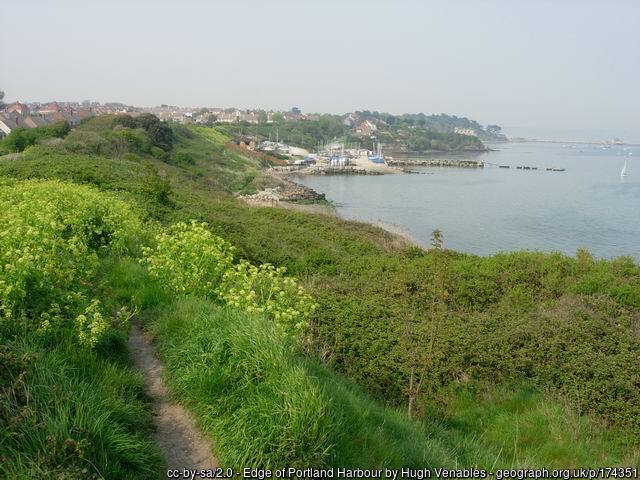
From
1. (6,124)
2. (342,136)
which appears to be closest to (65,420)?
(6,124)

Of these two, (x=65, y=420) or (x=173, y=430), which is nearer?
→ (x=65, y=420)

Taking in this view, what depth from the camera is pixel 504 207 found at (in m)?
53.4

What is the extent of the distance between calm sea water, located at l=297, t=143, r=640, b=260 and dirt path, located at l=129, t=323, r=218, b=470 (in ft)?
99.8

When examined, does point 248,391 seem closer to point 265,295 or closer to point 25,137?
point 265,295

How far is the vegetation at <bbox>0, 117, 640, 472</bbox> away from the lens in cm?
363

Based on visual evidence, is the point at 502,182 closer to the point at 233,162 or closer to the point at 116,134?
the point at 233,162

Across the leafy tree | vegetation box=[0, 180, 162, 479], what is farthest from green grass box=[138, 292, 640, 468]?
the leafy tree

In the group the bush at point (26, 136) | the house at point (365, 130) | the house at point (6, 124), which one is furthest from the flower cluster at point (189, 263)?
the house at point (365, 130)

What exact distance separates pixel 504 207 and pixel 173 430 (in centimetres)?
5344

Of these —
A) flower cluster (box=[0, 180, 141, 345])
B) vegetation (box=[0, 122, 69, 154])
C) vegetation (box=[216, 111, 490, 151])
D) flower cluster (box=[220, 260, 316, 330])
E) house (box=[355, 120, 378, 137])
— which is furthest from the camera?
house (box=[355, 120, 378, 137])

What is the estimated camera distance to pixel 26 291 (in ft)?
15.2

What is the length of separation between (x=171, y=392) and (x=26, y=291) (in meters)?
1.59

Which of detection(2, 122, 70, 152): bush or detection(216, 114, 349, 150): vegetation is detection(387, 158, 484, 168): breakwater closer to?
detection(216, 114, 349, 150): vegetation

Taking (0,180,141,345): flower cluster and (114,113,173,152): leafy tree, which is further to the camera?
(114,113,173,152): leafy tree
